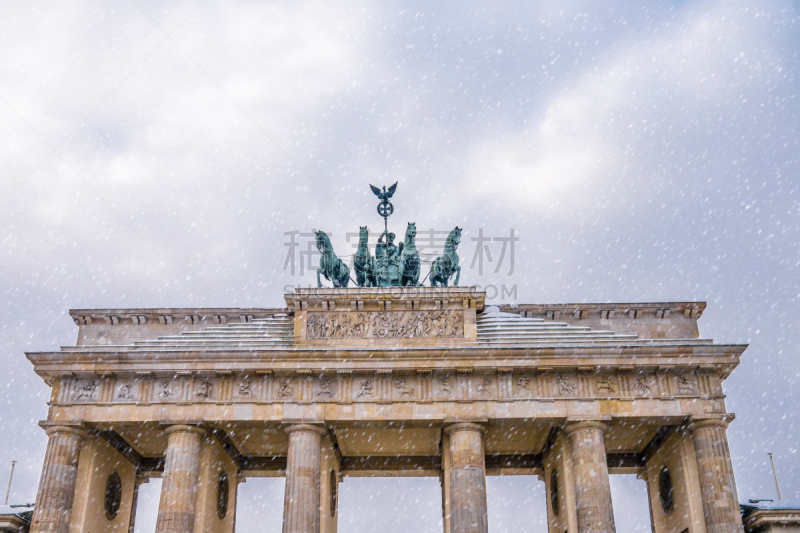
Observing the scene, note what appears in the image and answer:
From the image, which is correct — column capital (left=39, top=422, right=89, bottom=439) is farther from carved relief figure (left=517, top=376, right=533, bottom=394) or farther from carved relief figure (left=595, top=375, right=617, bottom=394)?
carved relief figure (left=595, top=375, right=617, bottom=394)

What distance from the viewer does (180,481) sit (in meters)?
24.8

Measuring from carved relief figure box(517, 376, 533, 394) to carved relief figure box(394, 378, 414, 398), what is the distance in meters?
3.45

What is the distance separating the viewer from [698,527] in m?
25.1

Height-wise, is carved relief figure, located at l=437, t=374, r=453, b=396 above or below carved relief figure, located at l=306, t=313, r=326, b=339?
below

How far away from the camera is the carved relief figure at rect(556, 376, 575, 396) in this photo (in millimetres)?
25906

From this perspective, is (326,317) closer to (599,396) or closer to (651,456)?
(599,396)

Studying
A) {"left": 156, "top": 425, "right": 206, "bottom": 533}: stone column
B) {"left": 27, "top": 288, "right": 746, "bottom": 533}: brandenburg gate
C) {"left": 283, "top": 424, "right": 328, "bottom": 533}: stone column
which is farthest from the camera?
{"left": 27, "top": 288, "right": 746, "bottom": 533}: brandenburg gate

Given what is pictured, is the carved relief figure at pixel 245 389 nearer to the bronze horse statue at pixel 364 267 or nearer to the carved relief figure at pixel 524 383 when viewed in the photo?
the bronze horse statue at pixel 364 267

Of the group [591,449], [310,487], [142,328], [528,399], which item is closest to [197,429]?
[310,487]

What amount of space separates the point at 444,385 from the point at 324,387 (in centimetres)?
385

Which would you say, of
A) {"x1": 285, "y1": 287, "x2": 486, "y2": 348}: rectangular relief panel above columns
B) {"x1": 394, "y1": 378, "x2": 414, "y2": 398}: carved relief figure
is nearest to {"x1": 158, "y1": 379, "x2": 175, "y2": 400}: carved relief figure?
{"x1": 285, "y1": 287, "x2": 486, "y2": 348}: rectangular relief panel above columns

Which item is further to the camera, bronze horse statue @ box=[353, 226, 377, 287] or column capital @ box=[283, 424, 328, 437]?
bronze horse statue @ box=[353, 226, 377, 287]

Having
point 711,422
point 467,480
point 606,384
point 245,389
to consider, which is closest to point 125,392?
point 245,389

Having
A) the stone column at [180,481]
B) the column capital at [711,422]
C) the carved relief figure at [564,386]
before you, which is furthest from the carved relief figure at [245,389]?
the column capital at [711,422]
